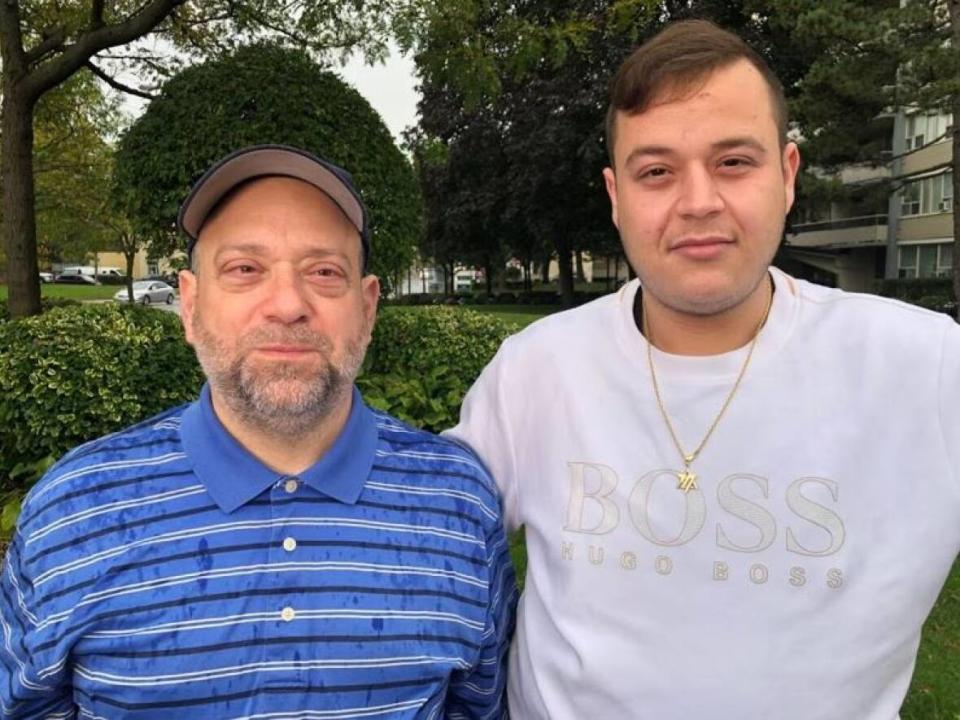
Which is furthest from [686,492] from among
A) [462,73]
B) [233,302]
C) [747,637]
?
[462,73]

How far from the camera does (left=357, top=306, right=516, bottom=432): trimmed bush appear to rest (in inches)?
250

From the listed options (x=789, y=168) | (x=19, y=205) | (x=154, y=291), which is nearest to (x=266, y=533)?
(x=789, y=168)

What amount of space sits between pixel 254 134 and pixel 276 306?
4.75 m

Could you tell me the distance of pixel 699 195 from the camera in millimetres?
1896

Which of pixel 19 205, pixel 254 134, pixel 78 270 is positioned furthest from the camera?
pixel 78 270

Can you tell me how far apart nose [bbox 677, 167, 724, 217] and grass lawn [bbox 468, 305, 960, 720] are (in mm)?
2386

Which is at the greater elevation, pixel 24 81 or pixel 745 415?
pixel 24 81

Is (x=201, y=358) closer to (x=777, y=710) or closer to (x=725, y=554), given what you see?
(x=725, y=554)

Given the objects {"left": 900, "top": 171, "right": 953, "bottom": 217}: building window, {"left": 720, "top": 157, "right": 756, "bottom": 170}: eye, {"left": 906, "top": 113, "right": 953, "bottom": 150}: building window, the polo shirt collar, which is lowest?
the polo shirt collar

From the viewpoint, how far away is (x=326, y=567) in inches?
72.6

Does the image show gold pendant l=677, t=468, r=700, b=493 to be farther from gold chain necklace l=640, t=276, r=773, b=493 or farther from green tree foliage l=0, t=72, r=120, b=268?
green tree foliage l=0, t=72, r=120, b=268

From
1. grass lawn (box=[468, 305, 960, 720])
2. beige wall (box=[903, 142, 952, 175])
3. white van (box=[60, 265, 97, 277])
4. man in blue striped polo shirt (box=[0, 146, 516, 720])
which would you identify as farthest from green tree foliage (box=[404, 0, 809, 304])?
white van (box=[60, 265, 97, 277])

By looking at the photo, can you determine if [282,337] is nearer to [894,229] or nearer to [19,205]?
[19,205]

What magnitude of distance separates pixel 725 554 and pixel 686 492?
164mm
